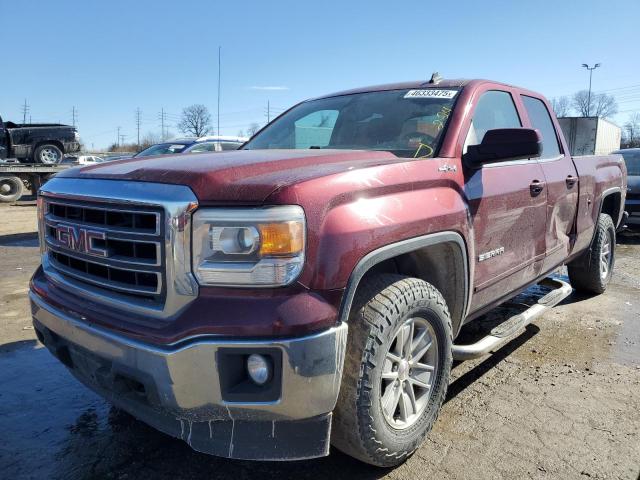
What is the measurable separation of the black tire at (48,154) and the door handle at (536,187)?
17.0 m

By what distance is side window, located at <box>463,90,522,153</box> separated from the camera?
3223 mm

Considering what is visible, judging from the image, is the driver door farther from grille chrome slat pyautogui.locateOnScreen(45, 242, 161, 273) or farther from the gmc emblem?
the gmc emblem

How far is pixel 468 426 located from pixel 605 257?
369 centimetres

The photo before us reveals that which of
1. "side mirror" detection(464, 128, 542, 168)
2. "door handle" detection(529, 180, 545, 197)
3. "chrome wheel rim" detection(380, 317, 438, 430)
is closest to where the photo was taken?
"chrome wheel rim" detection(380, 317, 438, 430)

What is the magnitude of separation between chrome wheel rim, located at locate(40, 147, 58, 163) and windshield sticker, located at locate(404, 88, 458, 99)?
56.0ft

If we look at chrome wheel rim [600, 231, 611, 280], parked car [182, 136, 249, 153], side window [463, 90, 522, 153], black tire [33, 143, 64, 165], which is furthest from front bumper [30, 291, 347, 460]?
black tire [33, 143, 64, 165]

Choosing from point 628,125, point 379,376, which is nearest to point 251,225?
point 379,376

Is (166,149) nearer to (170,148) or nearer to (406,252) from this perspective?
(170,148)

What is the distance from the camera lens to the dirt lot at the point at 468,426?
2.54 m

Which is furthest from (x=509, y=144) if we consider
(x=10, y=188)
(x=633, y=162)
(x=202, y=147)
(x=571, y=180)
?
(x=10, y=188)

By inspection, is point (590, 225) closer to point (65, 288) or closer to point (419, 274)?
point (419, 274)

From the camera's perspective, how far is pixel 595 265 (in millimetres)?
5426

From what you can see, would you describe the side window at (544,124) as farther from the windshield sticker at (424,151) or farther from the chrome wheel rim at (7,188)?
the chrome wheel rim at (7,188)

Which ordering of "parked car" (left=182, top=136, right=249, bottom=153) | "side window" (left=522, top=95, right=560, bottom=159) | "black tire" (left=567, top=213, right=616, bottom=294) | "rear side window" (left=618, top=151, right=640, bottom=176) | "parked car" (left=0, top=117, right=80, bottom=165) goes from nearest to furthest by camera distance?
"side window" (left=522, top=95, right=560, bottom=159) → "black tire" (left=567, top=213, right=616, bottom=294) → "parked car" (left=182, top=136, right=249, bottom=153) → "rear side window" (left=618, top=151, right=640, bottom=176) → "parked car" (left=0, top=117, right=80, bottom=165)
